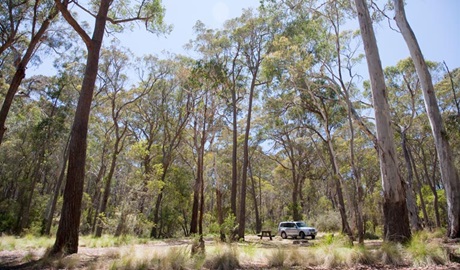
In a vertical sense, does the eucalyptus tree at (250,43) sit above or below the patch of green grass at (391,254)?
above

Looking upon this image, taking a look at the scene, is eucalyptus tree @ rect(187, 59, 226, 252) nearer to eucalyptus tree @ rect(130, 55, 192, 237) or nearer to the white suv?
eucalyptus tree @ rect(130, 55, 192, 237)

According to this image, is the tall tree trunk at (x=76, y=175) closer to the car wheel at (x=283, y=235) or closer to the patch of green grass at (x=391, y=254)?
the patch of green grass at (x=391, y=254)

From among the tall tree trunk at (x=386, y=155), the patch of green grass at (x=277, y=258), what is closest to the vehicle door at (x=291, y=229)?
the tall tree trunk at (x=386, y=155)

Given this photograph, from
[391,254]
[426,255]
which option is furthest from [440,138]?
[391,254]

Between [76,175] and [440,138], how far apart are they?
37.6ft

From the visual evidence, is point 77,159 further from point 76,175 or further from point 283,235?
point 283,235

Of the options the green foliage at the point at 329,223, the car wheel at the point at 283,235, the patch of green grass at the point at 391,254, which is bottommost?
the car wheel at the point at 283,235

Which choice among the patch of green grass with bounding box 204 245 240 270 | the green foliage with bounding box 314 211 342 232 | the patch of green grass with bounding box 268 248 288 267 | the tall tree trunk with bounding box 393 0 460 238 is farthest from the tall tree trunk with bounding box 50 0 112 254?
the green foliage with bounding box 314 211 342 232

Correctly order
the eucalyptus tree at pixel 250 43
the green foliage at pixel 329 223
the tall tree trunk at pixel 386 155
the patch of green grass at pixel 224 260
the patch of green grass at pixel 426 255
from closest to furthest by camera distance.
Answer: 1. the patch of green grass at pixel 426 255
2. the patch of green grass at pixel 224 260
3. the tall tree trunk at pixel 386 155
4. the eucalyptus tree at pixel 250 43
5. the green foliage at pixel 329 223

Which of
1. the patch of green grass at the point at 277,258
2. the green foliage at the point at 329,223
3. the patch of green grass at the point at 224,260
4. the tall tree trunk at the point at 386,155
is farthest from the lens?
the green foliage at the point at 329,223

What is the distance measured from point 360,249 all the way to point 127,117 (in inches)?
888

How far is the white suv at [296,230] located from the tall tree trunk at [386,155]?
1452 centimetres

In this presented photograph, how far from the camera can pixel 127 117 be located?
25672mm

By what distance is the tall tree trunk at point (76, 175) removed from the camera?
24.9ft
